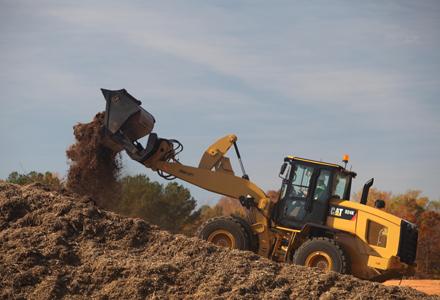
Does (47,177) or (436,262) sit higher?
(436,262)

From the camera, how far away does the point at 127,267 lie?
11.0 meters

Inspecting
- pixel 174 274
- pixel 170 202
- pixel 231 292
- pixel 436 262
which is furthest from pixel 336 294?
pixel 436 262

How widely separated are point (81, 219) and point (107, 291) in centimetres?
227

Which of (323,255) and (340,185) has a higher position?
(340,185)

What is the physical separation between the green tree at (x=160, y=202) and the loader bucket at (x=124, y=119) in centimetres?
968

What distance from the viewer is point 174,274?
1095 cm

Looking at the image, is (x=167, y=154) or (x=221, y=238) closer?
(x=221, y=238)

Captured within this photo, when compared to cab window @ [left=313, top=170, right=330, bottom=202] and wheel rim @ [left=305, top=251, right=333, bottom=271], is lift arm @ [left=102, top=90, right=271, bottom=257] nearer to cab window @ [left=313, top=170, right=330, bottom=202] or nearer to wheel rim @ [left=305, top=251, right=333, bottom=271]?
cab window @ [left=313, top=170, right=330, bottom=202]

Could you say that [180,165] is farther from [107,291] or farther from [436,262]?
[436,262]

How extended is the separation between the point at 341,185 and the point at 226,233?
250 centimetres

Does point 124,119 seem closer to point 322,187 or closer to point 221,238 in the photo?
point 221,238

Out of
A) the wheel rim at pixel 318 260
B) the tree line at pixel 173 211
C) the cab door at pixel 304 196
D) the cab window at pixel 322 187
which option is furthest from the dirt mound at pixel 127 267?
the tree line at pixel 173 211

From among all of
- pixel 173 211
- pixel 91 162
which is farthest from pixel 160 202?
pixel 91 162

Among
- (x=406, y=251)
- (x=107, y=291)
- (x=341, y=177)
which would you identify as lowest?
(x=107, y=291)
